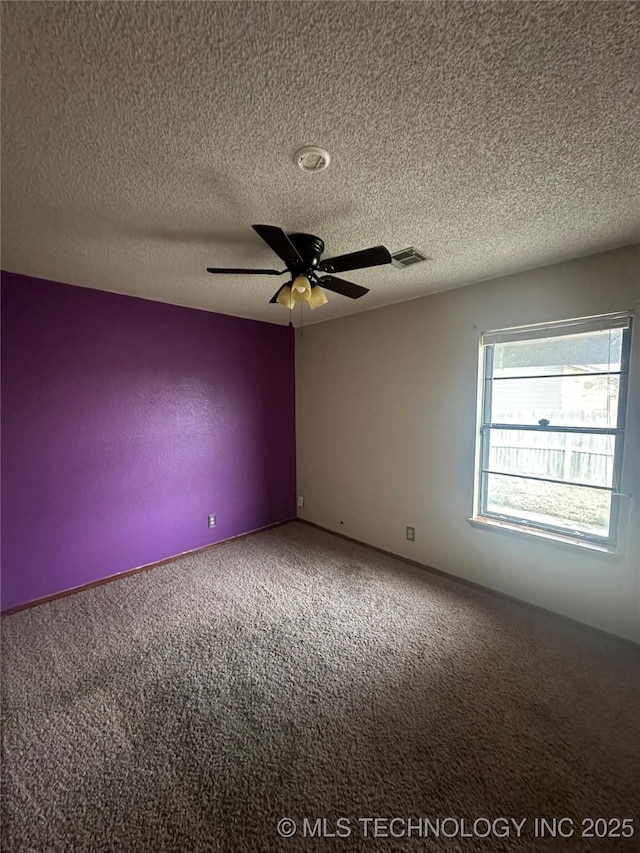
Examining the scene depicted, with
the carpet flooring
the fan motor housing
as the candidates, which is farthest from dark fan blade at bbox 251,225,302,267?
the carpet flooring

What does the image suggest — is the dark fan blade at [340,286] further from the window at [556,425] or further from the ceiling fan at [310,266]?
the window at [556,425]

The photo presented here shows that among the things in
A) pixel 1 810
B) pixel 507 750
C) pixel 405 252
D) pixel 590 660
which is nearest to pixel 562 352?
pixel 405 252

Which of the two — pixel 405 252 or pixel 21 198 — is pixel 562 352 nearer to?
pixel 405 252

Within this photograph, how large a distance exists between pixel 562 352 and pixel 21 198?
10.6 feet

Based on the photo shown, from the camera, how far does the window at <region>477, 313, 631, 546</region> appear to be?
2.17m

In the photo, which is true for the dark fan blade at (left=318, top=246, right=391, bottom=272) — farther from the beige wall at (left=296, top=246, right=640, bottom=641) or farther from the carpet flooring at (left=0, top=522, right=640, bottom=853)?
the carpet flooring at (left=0, top=522, right=640, bottom=853)

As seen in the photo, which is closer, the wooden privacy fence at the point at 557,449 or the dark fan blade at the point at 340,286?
the dark fan blade at the point at 340,286

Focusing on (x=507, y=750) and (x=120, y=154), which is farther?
(x=507, y=750)

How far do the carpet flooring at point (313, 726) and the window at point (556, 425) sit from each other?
0.75m

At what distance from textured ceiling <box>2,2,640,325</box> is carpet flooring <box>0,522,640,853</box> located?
245cm

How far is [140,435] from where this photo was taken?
3035 mm

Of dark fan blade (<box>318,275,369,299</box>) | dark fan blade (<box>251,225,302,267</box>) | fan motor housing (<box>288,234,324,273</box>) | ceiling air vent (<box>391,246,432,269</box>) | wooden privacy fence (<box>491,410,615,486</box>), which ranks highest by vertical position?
ceiling air vent (<box>391,246,432,269</box>)

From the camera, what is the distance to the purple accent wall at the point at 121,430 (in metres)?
2.46

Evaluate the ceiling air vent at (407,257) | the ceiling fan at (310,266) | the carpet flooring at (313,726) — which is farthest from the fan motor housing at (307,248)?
the carpet flooring at (313,726)
